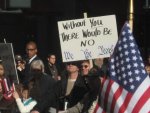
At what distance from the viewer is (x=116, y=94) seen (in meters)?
5.36

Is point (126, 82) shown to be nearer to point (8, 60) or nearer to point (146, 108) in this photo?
point (146, 108)

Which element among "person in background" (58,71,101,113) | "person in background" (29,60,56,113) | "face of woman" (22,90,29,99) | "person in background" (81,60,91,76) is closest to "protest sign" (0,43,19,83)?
"person in background" (29,60,56,113)

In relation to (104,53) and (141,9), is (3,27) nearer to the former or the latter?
(141,9)

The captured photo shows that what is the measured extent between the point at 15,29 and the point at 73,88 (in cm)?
1117

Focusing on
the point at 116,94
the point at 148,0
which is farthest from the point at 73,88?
the point at 148,0

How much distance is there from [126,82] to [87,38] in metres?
6.18

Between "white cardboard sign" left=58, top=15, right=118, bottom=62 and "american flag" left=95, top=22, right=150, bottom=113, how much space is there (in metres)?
5.83

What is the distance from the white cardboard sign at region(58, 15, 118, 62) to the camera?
11352 mm

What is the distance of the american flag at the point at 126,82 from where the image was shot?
526 cm

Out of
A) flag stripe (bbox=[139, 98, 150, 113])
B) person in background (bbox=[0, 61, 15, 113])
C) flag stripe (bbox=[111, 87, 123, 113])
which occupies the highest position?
flag stripe (bbox=[111, 87, 123, 113])

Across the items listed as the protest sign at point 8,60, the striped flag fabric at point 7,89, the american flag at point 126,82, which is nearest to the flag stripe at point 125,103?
the american flag at point 126,82

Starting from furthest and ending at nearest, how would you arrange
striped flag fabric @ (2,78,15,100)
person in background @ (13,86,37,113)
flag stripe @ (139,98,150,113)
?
1. striped flag fabric @ (2,78,15,100)
2. person in background @ (13,86,37,113)
3. flag stripe @ (139,98,150,113)

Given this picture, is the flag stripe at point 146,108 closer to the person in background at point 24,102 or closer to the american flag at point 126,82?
the american flag at point 126,82

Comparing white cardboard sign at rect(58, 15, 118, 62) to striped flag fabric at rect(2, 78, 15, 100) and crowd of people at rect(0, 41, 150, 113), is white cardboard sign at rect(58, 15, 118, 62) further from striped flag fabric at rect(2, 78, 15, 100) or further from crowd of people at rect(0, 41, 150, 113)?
striped flag fabric at rect(2, 78, 15, 100)
